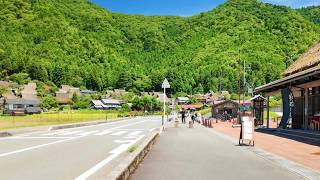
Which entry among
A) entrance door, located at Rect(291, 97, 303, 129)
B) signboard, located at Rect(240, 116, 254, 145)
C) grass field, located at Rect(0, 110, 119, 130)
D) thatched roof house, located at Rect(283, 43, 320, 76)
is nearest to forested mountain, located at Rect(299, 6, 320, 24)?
grass field, located at Rect(0, 110, 119, 130)

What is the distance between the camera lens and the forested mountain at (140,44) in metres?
147

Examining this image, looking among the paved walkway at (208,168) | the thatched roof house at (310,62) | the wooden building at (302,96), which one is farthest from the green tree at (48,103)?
the paved walkway at (208,168)

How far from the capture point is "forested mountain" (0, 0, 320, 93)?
147375 mm

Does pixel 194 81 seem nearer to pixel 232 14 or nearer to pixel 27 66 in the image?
pixel 232 14

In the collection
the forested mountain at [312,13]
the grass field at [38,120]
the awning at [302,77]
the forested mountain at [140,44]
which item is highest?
the forested mountain at [312,13]

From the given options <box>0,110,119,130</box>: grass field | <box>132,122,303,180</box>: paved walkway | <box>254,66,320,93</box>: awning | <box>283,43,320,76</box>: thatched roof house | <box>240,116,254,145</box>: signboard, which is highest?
<box>283,43,320,76</box>: thatched roof house

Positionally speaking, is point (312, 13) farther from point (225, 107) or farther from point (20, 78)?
point (225, 107)

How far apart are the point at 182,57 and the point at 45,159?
154697 millimetres

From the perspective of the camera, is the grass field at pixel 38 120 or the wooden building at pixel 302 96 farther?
the grass field at pixel 38 120

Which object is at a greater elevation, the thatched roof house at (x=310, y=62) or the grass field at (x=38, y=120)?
the thatched roof house at (x=310, y=62)

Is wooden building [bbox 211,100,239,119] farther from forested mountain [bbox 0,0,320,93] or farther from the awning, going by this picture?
forested mountain [bbox 0,0,320,93]

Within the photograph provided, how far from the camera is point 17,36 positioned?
168 metres

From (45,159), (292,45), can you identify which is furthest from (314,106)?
(292,45)

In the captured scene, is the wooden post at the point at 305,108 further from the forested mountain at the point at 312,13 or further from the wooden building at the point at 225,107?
the forested mountain at the point at 312,13
